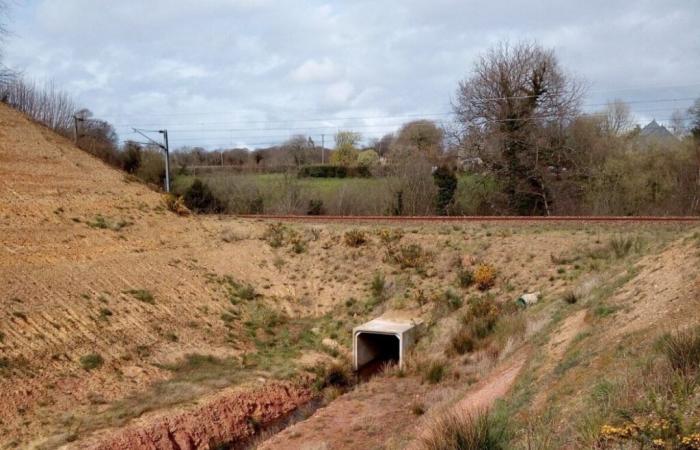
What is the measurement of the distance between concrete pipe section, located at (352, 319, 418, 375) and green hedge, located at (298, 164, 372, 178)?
82.6ft

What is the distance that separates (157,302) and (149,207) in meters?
7.61

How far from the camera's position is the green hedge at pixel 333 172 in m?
44.7

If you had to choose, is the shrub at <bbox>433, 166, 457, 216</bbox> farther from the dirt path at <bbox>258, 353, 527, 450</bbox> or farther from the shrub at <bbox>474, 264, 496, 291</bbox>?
the dirt path at <bbox>258, 353, 527, 450</bbox>

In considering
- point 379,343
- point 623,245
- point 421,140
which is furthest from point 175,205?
point 421,140

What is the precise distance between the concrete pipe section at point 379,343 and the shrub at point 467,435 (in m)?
10.2

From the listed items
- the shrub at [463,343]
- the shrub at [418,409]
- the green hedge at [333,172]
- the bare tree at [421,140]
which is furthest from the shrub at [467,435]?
the green hedge at [333,172]

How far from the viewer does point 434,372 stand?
15477 mm

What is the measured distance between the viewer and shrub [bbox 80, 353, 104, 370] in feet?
46.1

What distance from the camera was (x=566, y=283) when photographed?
17.5m

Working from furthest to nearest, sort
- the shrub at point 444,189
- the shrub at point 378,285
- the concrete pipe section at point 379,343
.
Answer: the shrub at point 444,189, the shrub at point 378,285, the concrete pipe section at point 379,343

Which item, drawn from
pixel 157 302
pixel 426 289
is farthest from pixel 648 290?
pixel 157 302

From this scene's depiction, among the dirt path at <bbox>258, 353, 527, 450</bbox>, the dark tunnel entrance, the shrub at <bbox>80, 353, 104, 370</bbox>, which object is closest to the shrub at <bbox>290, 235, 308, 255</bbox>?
the dark tunnel entrance

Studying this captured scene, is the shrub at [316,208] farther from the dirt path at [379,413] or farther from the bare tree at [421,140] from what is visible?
the dirt path at [379,413]

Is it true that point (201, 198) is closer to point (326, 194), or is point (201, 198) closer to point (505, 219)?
point (326, 194)
